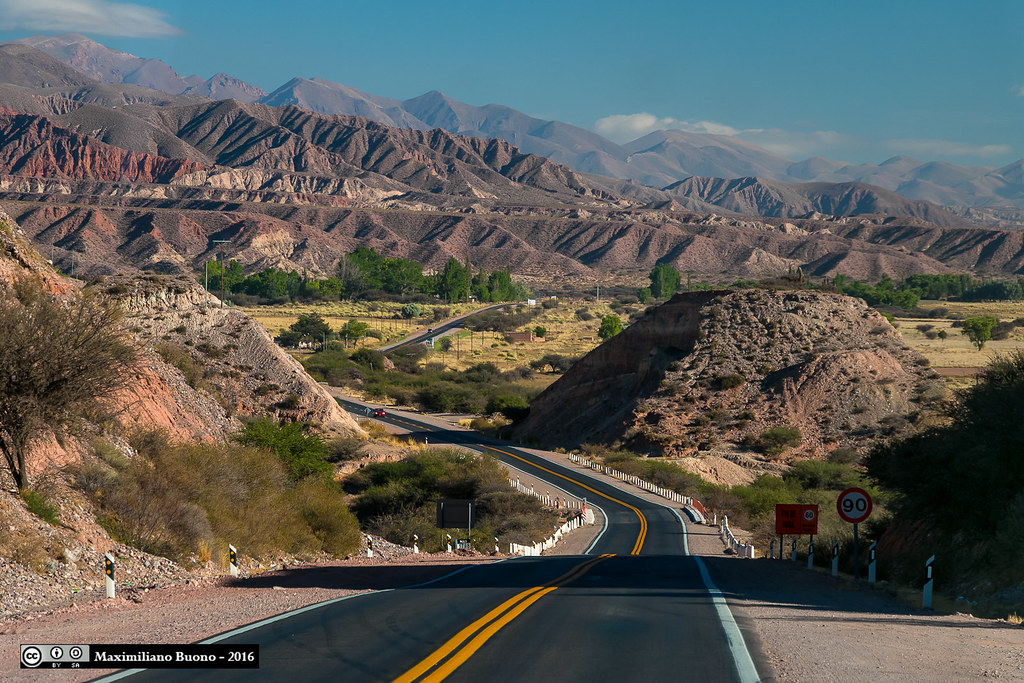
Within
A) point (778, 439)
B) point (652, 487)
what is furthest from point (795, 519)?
point (778, 439)

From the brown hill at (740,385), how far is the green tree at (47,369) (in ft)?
150

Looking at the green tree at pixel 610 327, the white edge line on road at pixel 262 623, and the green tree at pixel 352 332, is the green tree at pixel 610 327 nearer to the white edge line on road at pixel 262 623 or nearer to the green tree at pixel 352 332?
the green tree at pixel 352 332

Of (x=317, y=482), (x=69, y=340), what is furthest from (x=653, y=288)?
(x=69, y=340)

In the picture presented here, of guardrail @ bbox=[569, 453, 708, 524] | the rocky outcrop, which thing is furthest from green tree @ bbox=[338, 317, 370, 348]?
the rocky outcrop

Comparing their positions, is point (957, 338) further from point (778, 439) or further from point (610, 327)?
point (778, 439)

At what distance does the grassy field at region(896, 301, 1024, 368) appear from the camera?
93438 millimetres

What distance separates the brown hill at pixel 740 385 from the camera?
64188 mm

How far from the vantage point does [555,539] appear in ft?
126

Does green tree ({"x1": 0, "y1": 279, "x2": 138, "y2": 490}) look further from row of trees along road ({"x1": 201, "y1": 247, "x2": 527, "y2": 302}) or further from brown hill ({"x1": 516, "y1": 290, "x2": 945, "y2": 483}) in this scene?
row of trees along road ({"x1": 201, "y1": 247, "x2": 527, "y2": 302})

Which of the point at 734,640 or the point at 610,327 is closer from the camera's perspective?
the point at 734,640

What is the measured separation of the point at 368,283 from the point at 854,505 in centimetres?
17122

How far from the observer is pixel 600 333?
410 ft

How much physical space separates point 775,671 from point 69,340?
1493 centimetres

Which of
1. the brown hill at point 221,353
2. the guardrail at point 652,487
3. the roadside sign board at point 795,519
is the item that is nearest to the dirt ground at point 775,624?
the roadside sign board at point 795,519
